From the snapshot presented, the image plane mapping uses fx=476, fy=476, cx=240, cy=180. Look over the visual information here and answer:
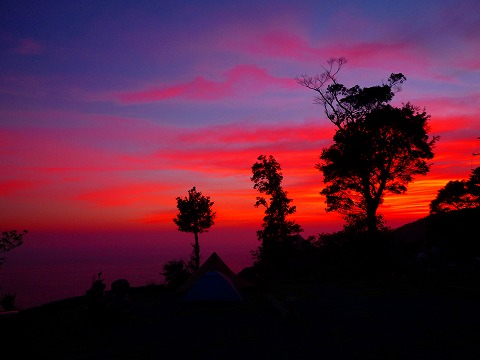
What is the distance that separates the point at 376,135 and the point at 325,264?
448 inches

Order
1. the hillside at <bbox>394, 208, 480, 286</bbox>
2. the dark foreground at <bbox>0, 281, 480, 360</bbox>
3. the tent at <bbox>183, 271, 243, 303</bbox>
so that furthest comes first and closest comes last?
the hillside at <bbox>394, 208, 480, 286</bbox>
the tent at <bbox>183, 271, 243, 303</bbox>
the dark foreground at <bbox>0, 281, 480, 360</bbox>

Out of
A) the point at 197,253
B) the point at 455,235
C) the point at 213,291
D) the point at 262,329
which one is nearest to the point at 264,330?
the point at 262,329

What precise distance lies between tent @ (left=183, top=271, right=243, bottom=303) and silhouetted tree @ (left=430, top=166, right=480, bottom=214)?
84.3 ft

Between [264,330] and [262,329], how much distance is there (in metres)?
0.17

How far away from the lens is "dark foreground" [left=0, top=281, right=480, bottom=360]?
10914mm

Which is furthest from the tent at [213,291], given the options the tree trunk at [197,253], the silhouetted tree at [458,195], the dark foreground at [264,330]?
the silhouetted tree at [458,195]

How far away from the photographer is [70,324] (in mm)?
15203

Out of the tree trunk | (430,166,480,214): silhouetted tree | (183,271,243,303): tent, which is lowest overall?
(183,271,243,303): tent

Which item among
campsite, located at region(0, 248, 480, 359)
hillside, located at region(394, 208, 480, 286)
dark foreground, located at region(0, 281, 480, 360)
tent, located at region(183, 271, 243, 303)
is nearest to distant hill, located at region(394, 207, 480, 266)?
hillside, located at region(394, 208, 480, 286)

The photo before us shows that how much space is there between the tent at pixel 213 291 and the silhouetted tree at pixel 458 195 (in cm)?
2569

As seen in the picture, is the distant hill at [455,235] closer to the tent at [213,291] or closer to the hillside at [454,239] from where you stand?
the hillside at [454,239]

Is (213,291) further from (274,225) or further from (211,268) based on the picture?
(274,225)

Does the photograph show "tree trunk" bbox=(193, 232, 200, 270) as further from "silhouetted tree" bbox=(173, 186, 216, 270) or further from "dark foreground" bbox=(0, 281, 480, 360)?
"dark foreground" bbox=(0, 281, 480, 360)

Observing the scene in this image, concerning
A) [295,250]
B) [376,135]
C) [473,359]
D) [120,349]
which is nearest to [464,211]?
[376,135]
